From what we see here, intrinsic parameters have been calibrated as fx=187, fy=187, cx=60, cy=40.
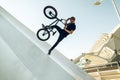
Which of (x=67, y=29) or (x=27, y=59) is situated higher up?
(x=27, y=59)

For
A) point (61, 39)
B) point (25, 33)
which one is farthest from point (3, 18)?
point (61, 39)

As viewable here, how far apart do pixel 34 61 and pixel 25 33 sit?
437 millimetres

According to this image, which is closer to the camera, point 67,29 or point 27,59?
point 27,59

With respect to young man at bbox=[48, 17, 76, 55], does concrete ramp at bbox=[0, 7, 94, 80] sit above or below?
above

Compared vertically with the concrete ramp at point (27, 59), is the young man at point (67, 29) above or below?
below

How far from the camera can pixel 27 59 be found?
7.32 feet

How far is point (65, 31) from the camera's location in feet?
14.3

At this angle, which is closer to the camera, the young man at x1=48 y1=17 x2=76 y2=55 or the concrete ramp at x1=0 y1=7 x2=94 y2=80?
the concrete ramp at x1=0 y1=7 x2=94 y2=80

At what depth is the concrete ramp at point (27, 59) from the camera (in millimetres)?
2043

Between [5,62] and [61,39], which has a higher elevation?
[5,62]

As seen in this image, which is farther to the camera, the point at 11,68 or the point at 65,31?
the point at 65,31

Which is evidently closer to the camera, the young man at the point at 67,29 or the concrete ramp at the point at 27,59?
the concrete ramp at the point at 27,59

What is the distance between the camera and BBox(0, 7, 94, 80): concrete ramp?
6.70ft

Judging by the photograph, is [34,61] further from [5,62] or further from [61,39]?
[61,39]
